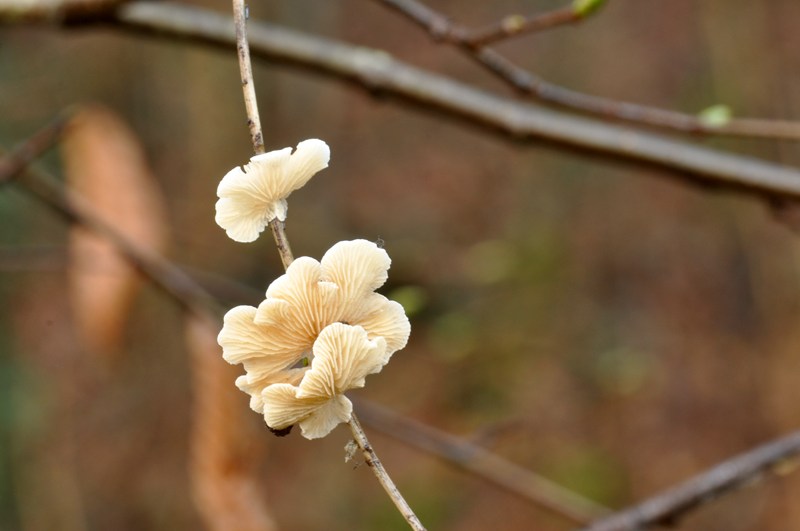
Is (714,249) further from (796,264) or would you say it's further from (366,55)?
(366,55)

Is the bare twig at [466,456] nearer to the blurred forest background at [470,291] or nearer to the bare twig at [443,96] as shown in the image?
the bare twig at [443,96]

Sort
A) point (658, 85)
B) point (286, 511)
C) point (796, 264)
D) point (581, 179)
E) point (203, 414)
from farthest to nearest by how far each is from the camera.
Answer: point (658, 85) < point (581, 179) < point (286, 511) < point (796, 264) < point (203, 414)

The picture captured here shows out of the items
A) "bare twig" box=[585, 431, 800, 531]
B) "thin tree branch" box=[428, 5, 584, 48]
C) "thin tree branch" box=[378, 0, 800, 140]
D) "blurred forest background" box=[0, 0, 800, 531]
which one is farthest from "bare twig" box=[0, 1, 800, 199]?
"blurred forest background" box=[0, 0, 800, 531]

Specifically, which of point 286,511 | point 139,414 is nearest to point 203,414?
point 286,511

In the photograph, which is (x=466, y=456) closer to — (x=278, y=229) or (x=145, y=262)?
(x=145, y=262)

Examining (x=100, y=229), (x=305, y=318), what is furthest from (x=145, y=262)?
(x=305, y=318)
